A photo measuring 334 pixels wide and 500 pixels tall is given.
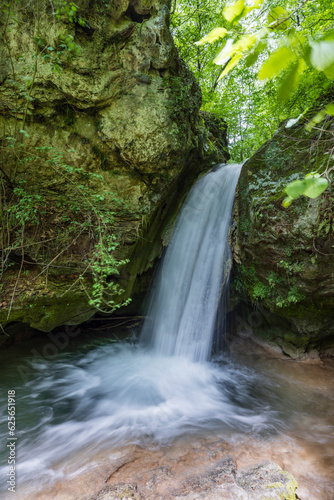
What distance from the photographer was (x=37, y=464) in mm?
2617

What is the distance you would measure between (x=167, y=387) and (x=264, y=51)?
8502 millimetres

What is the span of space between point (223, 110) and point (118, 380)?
28.4 feet

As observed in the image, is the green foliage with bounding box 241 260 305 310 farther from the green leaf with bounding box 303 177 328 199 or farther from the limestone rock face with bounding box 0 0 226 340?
the green leaf with bounding box 303 177 328 199

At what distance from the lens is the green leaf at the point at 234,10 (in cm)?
73

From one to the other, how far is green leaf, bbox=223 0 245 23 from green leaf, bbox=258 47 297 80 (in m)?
0.19

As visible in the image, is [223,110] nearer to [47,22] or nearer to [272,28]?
[47,22]

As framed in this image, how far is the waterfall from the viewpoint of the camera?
5133 mm

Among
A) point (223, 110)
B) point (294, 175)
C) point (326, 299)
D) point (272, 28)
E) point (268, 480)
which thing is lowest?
point (268, 480)

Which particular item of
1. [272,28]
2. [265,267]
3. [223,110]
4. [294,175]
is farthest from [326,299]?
[223,110]

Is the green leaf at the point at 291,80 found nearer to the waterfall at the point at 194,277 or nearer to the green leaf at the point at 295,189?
the green leaf at the point at 295,189

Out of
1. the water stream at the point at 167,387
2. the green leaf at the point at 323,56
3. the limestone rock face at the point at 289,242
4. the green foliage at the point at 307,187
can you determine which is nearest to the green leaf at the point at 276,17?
the green leaf at the point at 323,56

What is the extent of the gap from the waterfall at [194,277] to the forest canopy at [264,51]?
2.34m

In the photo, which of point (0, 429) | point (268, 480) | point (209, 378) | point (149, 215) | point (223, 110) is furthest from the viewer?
point (223, 110)

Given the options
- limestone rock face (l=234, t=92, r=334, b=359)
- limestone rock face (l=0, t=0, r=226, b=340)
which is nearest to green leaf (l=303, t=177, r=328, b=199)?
limestone rock face (l=234, t=92, r=334, b=359)
